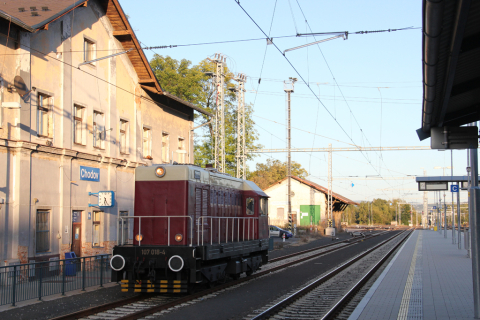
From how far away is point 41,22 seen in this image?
15719 millimetres

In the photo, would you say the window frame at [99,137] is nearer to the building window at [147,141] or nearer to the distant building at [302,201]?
the building window at [147,141]

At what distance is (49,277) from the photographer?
12133mm

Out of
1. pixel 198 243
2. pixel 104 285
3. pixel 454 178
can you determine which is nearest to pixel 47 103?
pixel 104 285

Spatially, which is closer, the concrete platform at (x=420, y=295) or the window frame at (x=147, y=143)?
the concrete platform at (x=420, y=295)

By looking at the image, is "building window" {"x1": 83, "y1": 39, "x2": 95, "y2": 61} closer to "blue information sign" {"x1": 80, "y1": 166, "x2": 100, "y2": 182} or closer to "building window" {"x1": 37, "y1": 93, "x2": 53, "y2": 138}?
"building window" {"x1": 37, "y1": 93, "x2": 53, "y2": 138}

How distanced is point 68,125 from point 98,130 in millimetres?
2125

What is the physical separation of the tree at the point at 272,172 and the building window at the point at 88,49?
206 ft

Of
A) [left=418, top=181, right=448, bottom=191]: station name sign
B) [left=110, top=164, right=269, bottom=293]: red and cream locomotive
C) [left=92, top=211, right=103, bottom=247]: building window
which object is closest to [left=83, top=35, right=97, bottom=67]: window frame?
[left=92, top=211, right=103, bottom=247]: building window

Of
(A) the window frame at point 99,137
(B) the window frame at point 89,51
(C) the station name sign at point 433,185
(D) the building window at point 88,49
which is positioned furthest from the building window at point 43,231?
(C) the station name sign at point 433,185

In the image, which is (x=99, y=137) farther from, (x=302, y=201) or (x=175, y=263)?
(x=302, y=201)

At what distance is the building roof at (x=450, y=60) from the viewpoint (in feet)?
15.5

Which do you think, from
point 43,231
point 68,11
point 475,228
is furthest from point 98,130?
point 475,228

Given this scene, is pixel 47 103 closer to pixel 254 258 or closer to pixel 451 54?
pixel 254 258

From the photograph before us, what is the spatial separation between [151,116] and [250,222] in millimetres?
9803
